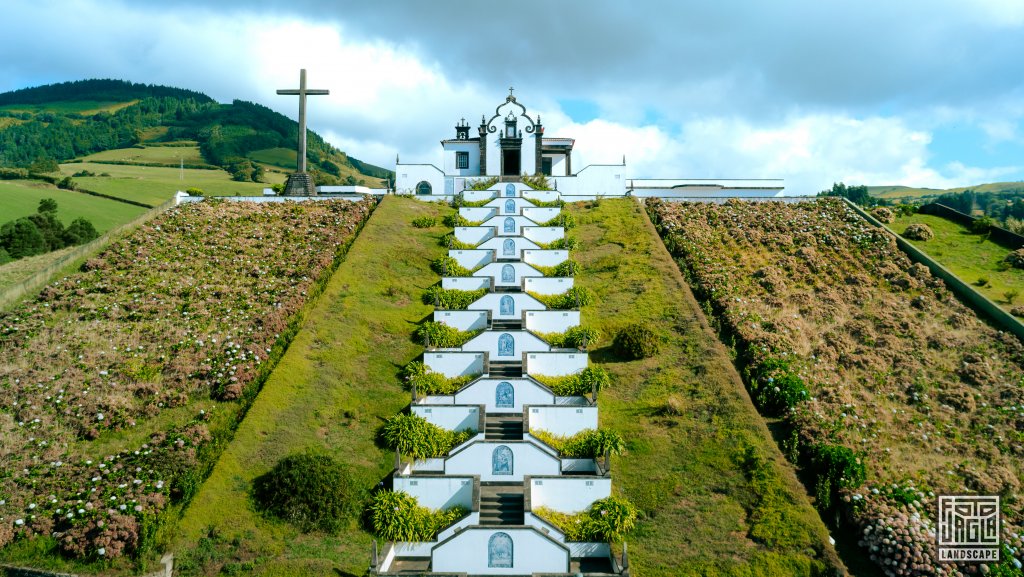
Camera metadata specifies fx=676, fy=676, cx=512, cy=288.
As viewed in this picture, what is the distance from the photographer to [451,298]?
33.4m

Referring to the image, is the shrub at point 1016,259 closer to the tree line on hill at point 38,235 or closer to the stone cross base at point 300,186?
the stone cross base at point 300,186

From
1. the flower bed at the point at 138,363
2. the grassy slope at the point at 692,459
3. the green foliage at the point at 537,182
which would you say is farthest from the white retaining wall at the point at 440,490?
the green foliage at the point at 537,182

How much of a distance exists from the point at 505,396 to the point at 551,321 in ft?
20.9

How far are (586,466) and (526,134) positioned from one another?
1449 inches

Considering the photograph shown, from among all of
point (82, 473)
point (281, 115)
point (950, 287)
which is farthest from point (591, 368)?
point (281, 115)

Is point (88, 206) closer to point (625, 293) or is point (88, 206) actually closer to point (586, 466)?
point (625, 293)

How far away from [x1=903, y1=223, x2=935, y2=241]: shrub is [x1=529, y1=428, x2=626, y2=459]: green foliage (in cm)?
2943

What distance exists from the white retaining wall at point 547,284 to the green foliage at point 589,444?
1173 centimetres

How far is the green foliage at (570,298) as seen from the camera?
32.4 meters

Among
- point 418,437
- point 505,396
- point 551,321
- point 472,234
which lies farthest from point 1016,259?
point 418,437

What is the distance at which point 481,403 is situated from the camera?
2531cm

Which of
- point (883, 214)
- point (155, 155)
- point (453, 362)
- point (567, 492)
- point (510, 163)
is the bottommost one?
point (567, 492)

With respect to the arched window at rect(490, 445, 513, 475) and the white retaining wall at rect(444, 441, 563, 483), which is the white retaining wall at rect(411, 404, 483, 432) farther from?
the arched window at rect(490, 445, 513, 475)

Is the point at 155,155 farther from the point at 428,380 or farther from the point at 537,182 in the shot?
the point at 428,380
